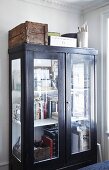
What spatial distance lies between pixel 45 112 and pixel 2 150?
0.67 metres

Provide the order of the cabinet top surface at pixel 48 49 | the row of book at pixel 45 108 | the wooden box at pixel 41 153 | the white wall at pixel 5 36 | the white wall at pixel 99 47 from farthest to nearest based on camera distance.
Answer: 1. the white wall at pixel 99 47
2. the white wall at pixel 5 36
3. the row of book at pixel 45 108
4. the wooden box at pixel 41 153
5. the cabinet top surface at pixel 48 49

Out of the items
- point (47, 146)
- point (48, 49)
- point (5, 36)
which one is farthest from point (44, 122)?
point (5, 36)

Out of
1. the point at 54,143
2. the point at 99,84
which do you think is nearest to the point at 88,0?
the point at 99,84

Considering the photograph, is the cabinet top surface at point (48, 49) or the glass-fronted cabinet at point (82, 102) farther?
the glass-fronted cabinet at point (82, 102)

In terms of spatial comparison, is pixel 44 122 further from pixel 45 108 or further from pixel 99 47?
pixel 99 47

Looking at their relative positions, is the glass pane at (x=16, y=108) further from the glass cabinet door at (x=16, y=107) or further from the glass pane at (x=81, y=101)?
the glass pane at (x=81, y=101)

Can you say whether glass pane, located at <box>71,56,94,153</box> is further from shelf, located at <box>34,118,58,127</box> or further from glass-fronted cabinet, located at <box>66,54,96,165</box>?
shelf, located at <box>34,118,58,127</box>

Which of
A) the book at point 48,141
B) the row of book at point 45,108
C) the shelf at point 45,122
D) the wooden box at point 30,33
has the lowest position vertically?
the book at point 48,141

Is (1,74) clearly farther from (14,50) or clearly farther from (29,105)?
(29,105)

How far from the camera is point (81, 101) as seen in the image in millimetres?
2654

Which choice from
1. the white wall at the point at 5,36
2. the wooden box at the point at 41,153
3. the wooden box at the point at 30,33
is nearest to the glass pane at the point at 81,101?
the wooden box at the point at 41,153

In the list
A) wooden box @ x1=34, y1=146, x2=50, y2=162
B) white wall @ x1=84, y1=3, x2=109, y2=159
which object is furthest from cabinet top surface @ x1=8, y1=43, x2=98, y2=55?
wooden box @ x1=34, y1=146, x2=50, y2=162

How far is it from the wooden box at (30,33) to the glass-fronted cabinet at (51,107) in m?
0.07

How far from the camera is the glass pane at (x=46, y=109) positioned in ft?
7.64
